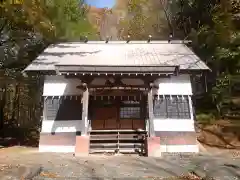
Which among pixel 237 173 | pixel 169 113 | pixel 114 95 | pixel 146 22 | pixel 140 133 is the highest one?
pixel 146 22

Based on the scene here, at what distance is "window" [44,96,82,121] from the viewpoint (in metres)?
15.1

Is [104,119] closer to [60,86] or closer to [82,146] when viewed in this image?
[82,146]

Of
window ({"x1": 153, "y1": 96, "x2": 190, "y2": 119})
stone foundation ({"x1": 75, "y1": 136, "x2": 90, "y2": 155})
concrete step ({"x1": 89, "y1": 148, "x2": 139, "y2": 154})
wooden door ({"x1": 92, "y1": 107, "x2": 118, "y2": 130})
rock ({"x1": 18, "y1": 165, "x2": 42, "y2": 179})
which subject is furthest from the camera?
wooden door ({"x1": 92, "y1": 107, "x2": 118, "y2": 130})

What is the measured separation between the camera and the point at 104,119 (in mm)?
15742

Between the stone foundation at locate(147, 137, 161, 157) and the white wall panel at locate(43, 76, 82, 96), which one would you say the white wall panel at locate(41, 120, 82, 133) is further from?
the stone foundation at locate(147, 137, 161, 157)

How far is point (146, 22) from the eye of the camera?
34250 millimetres

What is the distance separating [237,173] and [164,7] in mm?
26436

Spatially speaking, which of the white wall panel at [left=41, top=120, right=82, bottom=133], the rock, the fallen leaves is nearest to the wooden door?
the white wall panel at [left=41, top=120, right=82, bottom=133]

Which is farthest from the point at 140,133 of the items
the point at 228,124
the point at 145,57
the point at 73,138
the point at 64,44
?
the point at 64,44

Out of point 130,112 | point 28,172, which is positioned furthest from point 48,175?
point 130,112

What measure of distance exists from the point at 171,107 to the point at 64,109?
6.13 metres

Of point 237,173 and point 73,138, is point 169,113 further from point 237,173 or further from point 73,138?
point 237,173

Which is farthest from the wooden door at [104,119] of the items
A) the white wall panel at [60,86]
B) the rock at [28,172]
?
the rock at [28,172]

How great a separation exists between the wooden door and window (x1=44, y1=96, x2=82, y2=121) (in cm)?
108
